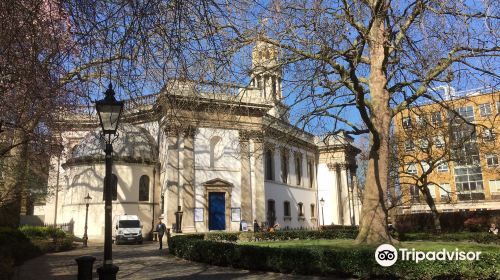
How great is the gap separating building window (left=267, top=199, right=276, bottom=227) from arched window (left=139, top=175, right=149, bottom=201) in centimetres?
1082

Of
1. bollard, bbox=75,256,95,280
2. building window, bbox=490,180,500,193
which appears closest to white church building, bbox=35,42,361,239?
bollard, bbox=75,256,95,280

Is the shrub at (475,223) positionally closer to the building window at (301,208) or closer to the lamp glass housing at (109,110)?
the building window at (301,208)

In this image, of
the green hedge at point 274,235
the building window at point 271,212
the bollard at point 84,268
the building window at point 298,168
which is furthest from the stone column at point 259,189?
the bollard at point 84,268

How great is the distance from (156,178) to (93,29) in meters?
29.7

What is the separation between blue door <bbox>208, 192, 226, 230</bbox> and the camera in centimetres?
3262

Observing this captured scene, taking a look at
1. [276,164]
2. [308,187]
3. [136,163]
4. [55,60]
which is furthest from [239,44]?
[308,187]

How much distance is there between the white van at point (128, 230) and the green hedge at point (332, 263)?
47.2ft

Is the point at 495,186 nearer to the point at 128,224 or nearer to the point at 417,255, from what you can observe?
the point at 128,224

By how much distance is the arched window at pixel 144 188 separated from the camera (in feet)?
113

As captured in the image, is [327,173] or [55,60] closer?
[55,60]

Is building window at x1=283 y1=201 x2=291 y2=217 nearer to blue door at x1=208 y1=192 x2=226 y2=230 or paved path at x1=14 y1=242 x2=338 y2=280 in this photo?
blue door at x1=208 y1=192 x2=226 y2=230

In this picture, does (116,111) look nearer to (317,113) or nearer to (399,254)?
(399,254)

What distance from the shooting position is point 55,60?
733 cm

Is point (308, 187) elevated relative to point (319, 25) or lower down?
lower down
